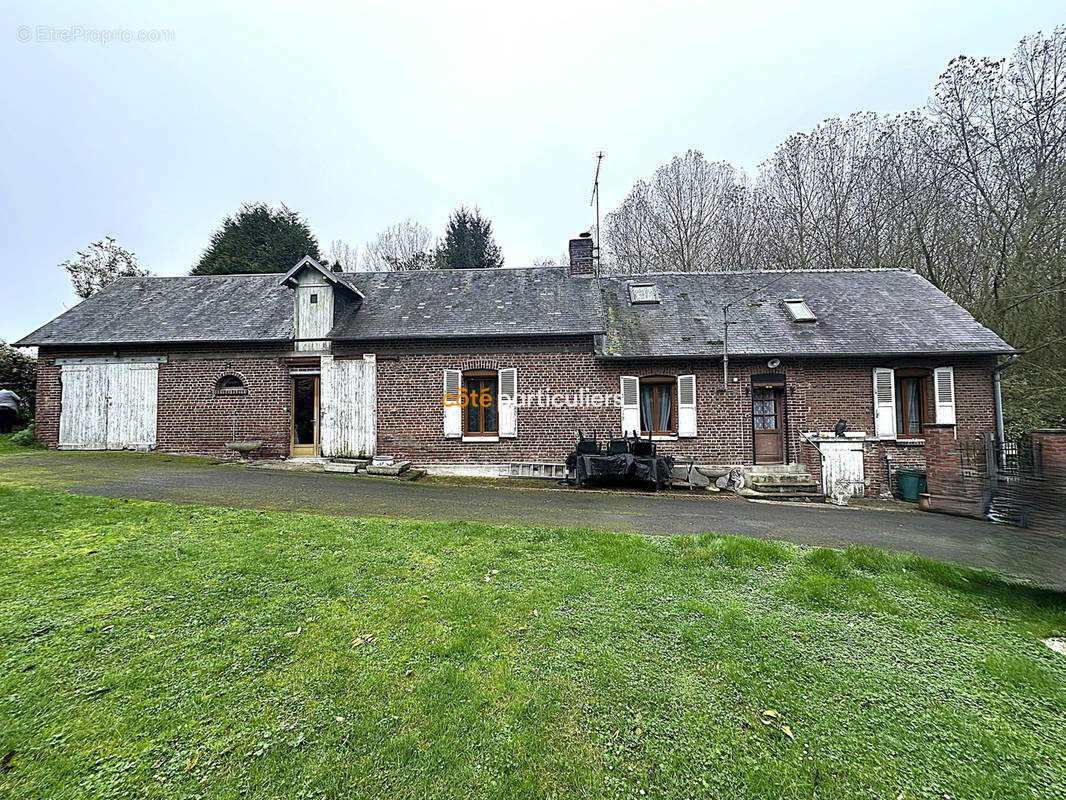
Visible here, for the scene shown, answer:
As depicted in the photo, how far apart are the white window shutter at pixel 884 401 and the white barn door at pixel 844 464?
104cm

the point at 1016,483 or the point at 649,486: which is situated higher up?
the point at 1016,483

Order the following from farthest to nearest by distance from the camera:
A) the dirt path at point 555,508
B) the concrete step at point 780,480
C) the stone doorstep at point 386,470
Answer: the stone doorstep at point 386,470 → the concrete step at point 780,480 → the dirt path at point 555,508

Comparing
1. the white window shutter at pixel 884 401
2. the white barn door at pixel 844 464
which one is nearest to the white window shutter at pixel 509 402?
the white barn door at pixel 844 464

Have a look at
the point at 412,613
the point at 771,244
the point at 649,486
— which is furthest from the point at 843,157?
the point at 412,613

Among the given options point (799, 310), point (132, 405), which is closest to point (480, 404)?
point (799, 310)

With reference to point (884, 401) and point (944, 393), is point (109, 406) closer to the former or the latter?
point (884, 401)

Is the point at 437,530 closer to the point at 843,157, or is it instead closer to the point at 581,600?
the point at 581,600

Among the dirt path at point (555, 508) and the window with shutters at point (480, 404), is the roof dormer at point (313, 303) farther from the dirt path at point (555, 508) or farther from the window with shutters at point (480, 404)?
the window with shutters at point (480, 404)

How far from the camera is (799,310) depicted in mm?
11438

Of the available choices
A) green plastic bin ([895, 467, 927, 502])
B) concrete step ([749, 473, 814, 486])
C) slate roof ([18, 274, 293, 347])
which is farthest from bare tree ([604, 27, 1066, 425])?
slate roof ([18, 274, 293, 347])

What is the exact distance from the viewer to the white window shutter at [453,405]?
10.9 metres

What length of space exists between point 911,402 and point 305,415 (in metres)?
15.0

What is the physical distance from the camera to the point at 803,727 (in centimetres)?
223

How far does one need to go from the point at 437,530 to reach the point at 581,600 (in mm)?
2306
